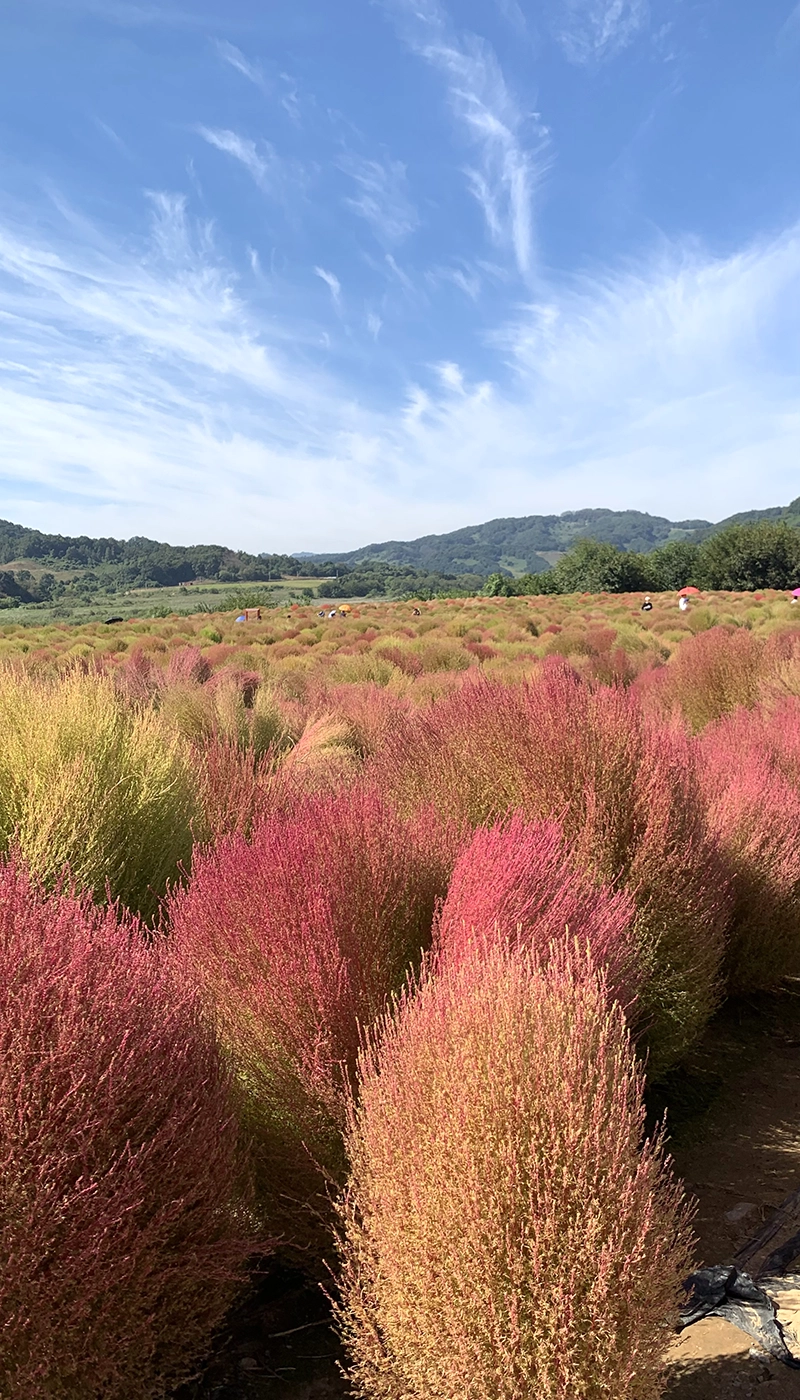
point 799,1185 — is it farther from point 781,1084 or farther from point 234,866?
point 234,866

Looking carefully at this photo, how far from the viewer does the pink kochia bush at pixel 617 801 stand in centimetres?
341

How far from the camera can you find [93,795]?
138 inches

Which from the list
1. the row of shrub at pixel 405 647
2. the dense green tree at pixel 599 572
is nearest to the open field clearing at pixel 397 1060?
the row of shrub at pixel 405 647

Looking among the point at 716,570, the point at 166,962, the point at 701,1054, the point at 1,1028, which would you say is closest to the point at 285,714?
the point at 701,1054

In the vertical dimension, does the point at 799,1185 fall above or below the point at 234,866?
below

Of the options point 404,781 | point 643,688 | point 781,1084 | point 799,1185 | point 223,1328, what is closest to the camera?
point 223,1328

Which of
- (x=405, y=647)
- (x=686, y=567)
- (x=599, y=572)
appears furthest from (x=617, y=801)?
(x=686, y=567)

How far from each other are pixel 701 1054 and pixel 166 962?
2.94 meters

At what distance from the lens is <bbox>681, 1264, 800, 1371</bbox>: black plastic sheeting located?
2.20 metres

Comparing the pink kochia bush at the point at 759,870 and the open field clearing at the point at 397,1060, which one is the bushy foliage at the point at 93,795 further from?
the pink kochia bush at the point at 759,870

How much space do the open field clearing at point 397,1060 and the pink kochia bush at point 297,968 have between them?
0.01m

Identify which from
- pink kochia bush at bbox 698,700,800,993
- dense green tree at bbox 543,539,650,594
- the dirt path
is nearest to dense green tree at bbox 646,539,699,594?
dense green tree at bbox 543,539,650,594

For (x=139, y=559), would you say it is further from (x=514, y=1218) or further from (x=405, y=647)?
(x=514, y=1218)

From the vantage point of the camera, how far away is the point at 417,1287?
1.62 meters
